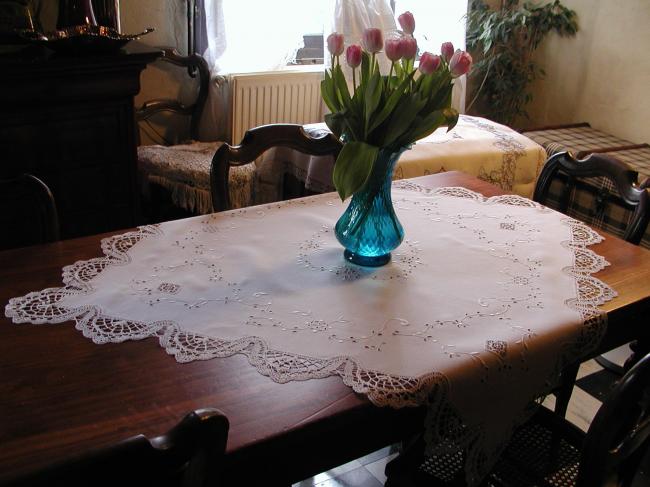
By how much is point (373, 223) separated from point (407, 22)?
0.40 meters

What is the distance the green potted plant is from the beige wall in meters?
0.09

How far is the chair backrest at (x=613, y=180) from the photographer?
5.43ft

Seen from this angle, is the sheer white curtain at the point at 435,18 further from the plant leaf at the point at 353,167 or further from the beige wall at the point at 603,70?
the plant leaf at the point at 353,167

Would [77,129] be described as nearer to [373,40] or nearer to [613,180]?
[373,40]

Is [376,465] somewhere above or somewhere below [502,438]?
below

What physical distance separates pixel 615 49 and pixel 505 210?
90.4 inches

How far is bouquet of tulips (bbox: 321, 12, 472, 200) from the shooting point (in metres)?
1.22

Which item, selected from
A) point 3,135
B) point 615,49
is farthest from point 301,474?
point 615,49

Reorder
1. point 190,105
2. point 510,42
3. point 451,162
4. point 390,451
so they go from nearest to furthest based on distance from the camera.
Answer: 1. point 390,451
2. point 451,162
3. point 190,105
4. point 510,42

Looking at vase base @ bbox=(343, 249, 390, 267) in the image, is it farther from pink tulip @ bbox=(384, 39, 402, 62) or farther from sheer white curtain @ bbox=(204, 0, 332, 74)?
sheer white curtain @ bbox=(204, 0, 332, 74)

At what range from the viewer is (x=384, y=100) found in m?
1.24

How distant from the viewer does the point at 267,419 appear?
925mm

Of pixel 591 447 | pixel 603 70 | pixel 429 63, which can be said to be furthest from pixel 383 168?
pixel 603 70

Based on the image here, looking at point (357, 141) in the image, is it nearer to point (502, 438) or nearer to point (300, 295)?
point (300, 295)
